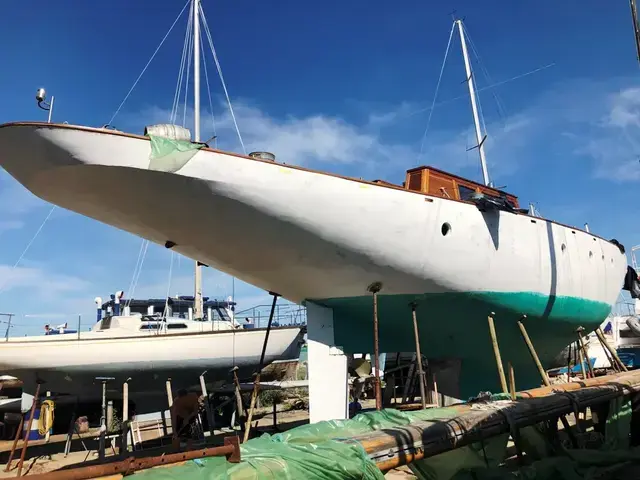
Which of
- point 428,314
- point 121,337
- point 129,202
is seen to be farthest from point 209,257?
point 121,337

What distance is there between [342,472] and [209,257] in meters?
4.76

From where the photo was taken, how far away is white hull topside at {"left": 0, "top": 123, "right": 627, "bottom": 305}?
18.4ft

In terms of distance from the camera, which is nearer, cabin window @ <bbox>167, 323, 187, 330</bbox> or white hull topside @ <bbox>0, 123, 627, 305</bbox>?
white hull topside @ <bbox>0, 123, 627, 305</bbox>

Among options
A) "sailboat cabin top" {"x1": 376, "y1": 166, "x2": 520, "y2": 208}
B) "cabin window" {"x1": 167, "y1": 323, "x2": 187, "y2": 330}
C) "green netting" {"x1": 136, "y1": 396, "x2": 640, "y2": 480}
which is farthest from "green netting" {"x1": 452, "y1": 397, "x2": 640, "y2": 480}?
"cabin window" {"x1": 167, "y1": 323, "x2": 187, "y2": 330}

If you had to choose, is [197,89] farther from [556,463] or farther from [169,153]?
[556,463]

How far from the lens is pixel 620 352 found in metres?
23.2

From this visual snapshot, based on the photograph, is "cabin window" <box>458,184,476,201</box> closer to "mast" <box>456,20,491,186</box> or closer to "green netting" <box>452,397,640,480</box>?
"green netting" <box>452,397,640,480</box>

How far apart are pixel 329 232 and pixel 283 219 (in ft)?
2.27

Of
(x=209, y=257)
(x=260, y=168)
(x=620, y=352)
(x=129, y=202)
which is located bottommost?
(x=620, y=352)

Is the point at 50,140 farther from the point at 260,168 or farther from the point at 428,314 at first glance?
the point at 428,314

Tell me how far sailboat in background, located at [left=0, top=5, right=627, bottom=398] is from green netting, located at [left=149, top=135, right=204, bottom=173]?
12 millimetres

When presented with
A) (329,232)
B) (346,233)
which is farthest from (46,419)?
(346,233)

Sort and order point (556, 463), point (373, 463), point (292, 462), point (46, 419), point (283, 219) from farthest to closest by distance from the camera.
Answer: point (46, 419) < point (283, 219) < point (556, 463) < point (373, 463) < point (292, 462)

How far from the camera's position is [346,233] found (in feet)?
22.7
